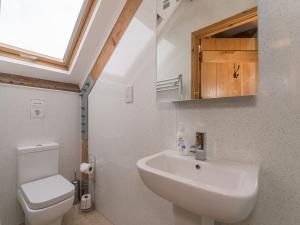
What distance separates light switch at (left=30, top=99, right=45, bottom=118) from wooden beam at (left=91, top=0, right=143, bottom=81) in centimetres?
67

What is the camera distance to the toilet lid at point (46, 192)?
1235 mm

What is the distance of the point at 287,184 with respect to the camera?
28.0 inches

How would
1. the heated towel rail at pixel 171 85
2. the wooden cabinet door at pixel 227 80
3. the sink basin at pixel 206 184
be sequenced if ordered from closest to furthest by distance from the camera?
the sink basin at pixel 206 184 < the wooden cabinet door at pixel 227 80 < the heated towel rail at pixel 171 85

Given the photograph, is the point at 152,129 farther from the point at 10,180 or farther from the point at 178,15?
the point at 10,180

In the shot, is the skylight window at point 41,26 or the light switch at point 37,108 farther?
the light switch at point 37,108

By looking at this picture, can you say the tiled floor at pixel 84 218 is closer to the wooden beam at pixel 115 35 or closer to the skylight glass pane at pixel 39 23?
the wooden beam at pixel 115 35

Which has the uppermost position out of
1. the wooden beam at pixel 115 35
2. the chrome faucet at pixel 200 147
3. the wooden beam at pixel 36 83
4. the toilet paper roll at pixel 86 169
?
the wooden beam at pixel 115 35

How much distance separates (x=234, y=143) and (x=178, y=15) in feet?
3.06

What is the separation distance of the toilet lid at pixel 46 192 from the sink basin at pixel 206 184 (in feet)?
3.13

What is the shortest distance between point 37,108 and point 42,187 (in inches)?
33.7

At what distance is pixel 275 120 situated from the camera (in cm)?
74

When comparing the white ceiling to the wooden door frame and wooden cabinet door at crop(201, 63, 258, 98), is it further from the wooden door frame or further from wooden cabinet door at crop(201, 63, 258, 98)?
wooden cabinet door at crop(201, 63, 258, 98)

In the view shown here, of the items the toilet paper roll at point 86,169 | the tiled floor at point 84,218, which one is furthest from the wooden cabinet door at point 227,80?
the tiled floor at point 84,218

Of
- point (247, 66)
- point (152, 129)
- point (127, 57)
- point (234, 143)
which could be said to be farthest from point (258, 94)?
point (127, 57)
